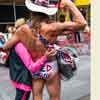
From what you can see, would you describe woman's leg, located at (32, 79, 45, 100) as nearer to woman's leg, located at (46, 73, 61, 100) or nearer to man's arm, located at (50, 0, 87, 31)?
woman's leg, located at (46, 73, 61, 100)

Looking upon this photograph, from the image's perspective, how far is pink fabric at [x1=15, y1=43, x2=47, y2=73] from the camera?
10.5ft

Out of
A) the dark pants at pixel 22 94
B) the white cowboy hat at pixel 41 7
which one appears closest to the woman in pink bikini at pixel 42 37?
the white cowboy hat at pixel 41 7

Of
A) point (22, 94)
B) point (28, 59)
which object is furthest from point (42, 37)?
point (22, 94)

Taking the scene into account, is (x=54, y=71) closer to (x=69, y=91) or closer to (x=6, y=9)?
(x=69, y=91)

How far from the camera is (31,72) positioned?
10.7 feet

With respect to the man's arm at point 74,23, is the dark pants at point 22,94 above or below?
below

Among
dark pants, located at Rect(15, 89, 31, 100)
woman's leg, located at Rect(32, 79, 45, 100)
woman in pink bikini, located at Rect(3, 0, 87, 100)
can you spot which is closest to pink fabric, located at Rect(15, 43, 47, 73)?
woman in pink bikini, located at Rect(3, 0, 87, 100)

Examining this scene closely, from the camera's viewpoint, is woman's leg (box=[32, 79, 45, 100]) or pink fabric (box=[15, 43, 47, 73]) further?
woman's leg (box=[32, 79, 45, 100])

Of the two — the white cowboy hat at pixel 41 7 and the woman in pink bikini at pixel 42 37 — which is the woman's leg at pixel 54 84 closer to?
the woman in pink bikini at pixel 42 37

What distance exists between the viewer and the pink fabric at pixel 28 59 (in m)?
3.20

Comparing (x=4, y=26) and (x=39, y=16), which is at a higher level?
(x=39, y=16)
